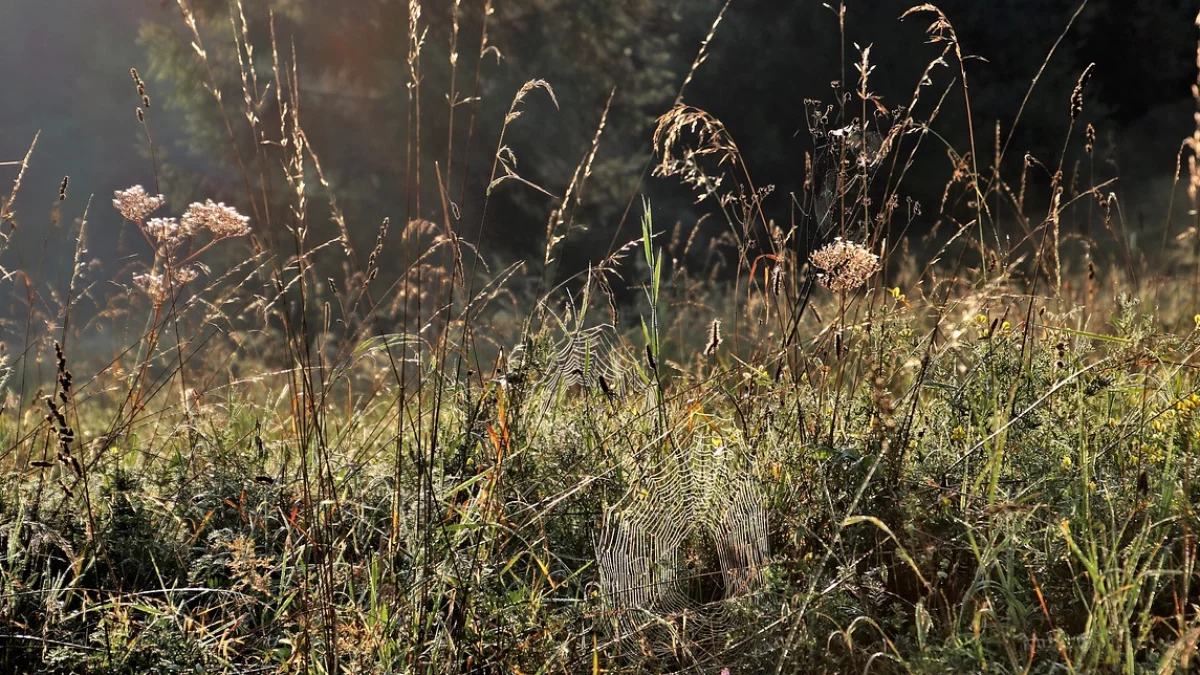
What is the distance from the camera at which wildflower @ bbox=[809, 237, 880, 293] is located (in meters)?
1.86

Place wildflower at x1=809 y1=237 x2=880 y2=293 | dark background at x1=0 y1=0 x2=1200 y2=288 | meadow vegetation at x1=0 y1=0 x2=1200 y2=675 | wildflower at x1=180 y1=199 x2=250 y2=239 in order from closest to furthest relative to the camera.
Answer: meadow vegetation at x1=0 y1=0 x2=1200 y2=675, wildflower at x1=809 y1=237 x2=880 y2=293, wildflower at x1=180 y1=199 x2=250 y2=239, dark background at x1=0 y1=0 x2=1200 y2=288

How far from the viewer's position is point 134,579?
85.4 inches

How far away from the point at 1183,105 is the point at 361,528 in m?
16.2

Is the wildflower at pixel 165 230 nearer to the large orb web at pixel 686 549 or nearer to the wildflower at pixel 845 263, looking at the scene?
the large orb web at pixel 686 549

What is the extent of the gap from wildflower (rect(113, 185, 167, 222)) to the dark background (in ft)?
18.6

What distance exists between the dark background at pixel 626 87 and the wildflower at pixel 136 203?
5.68 meters

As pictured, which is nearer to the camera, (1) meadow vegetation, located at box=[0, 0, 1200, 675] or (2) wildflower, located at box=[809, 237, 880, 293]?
(1) meadow vegetation, located at box=[0, 0, 1200, 675]

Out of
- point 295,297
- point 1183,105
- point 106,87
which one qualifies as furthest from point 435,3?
point 106,87

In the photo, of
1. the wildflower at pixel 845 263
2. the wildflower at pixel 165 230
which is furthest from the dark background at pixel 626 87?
the wildflower at pixel 845 263

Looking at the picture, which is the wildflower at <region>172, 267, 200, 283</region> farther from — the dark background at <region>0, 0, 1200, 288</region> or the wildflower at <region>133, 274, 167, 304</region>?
the dark background at <region>0, 0, 1200, 288</region>

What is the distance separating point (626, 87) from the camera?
11266mm

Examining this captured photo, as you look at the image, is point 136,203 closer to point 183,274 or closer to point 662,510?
point 183,274

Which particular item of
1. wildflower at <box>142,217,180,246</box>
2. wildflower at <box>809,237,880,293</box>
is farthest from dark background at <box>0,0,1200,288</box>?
wildflower at <box>809,237,880,293</box>

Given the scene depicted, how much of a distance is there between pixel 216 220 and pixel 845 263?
1.28 m
